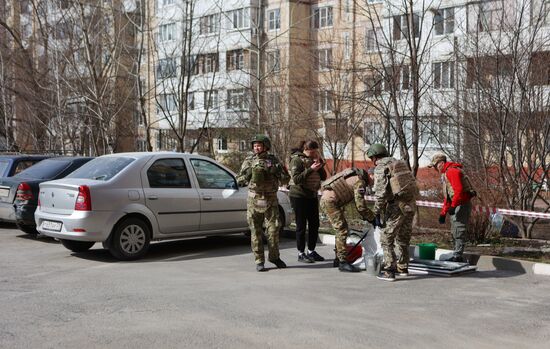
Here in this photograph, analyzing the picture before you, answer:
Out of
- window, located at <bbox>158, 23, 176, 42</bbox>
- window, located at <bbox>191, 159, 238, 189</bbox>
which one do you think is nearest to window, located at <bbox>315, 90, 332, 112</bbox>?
window, located at <bbox>158, 23, 176, 42</bbox>

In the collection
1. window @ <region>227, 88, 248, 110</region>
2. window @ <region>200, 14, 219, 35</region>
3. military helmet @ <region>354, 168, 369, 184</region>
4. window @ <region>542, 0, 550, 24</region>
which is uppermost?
window @ <region>200, 14, 219, 35</region>

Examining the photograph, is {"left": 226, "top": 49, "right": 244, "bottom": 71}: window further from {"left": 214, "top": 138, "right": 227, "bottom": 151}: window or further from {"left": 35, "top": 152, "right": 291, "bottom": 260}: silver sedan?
{"left": 35, "top": 152, "right": 291, "bottom": 260}: silver sedan

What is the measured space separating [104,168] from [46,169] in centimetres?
296

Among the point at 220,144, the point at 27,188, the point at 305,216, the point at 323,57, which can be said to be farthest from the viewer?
the point at 220,144

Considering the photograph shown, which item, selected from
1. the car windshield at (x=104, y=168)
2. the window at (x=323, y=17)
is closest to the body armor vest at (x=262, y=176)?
the car windshield at (x=104, y=168)

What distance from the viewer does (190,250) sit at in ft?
33.6

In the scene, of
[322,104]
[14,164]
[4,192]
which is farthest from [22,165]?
[322,104]

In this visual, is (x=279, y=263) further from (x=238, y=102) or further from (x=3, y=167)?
(x=238, y=102)

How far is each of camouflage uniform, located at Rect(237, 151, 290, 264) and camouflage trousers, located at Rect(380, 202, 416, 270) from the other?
1457mm

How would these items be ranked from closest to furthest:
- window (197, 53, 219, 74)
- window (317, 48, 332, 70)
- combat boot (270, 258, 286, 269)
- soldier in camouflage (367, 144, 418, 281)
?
soldier in camouflage (367, 144, 418, 281) < combat boot (270, 258, 286, 269) < window (197, 53, 219, 74) < window (317, 48, 332, 70)

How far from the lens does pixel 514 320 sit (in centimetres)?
604

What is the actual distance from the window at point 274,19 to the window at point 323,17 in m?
2.50

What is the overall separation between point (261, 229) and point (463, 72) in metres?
7.30

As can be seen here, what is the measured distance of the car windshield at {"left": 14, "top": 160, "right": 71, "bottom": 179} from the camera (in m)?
11.6
